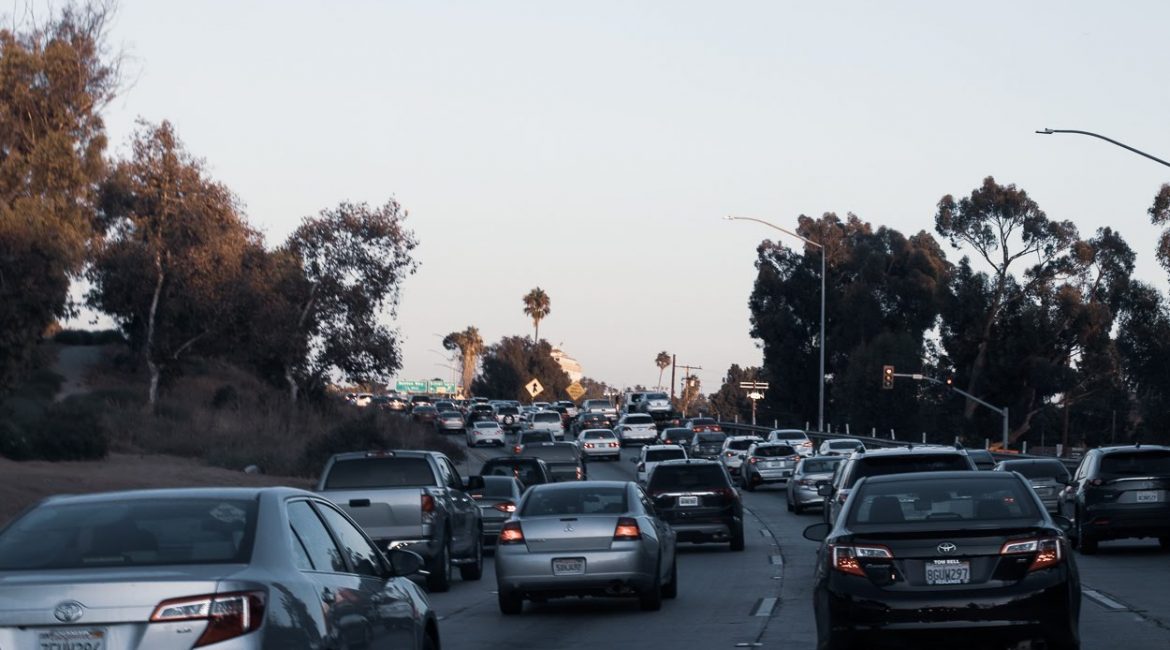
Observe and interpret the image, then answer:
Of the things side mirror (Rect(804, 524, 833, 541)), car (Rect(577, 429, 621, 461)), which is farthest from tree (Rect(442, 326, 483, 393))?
side mirror (Rect(804, 524, 833, 541))

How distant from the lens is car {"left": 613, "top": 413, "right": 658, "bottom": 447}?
73375mm

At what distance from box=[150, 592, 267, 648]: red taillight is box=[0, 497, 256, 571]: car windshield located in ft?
1.39

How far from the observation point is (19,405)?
50.8 meters

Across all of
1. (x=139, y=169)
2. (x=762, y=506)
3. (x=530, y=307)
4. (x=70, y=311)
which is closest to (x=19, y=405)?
(x=139, y=169)

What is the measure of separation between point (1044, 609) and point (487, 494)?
1770 cm

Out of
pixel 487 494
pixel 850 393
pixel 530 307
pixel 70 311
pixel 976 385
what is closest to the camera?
pixel 487 494

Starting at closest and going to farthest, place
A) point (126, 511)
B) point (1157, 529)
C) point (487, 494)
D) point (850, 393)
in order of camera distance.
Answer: point (126, 511)
point (1157, 529)
point (487, 494)
point (850, 393)

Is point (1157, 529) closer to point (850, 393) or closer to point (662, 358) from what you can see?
point (850, 393)

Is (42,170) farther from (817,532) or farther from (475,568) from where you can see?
(817,532)

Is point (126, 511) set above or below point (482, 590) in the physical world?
Answer: above

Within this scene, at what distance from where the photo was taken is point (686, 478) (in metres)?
28.4

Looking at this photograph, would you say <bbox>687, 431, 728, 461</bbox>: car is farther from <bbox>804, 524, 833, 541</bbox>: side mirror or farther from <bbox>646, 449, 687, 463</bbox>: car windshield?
<bbox>804, 524, 833, 541</bbox>: side mirror

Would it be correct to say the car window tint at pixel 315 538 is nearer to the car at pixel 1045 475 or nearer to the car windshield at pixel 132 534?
the car windshield at pixel 132 534

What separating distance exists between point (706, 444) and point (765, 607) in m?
41.0
